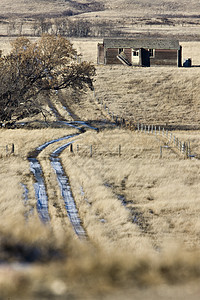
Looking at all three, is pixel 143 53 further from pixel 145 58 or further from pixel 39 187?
pixel 39 187

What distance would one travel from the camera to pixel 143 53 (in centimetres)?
6981

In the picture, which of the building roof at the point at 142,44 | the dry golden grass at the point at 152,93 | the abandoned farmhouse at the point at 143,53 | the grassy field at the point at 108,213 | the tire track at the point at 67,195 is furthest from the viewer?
the abandoned farmhouse at the point at 143,53

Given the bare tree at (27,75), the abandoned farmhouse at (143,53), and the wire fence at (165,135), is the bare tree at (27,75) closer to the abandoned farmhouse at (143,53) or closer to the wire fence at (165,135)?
the wire fence at (165,135)

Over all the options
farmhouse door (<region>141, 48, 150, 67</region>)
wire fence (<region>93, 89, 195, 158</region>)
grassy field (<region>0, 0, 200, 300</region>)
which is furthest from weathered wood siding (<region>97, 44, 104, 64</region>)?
wire fence (<region>93, 89, 195, 158</region>)

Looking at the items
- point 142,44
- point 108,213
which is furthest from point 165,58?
point 108,213

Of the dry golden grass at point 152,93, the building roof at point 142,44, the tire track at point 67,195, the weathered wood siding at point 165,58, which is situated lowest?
the dry golden grass at point 152,93

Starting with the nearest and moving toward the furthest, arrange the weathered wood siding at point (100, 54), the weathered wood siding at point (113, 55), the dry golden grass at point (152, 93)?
the dry golden grass at point (152, 93)
the weathered wood siding at point (113, 55)
the weathered wood siding at point (100, 54)

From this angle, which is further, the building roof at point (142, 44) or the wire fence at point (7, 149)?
the building roof at point (142, 44)

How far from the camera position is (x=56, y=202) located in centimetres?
1819

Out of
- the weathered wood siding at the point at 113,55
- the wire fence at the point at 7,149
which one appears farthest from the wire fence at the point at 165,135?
the weathered wood siding at the point at 113,55

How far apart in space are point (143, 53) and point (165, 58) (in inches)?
143

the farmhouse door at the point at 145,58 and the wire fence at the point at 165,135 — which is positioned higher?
the farmhouse door at the point at 145,58

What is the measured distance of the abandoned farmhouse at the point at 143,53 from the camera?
69.8 metres

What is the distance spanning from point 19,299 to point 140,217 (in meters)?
11.4
